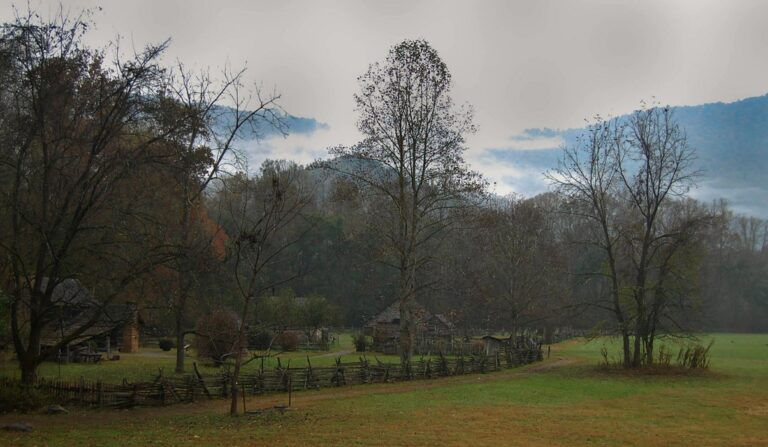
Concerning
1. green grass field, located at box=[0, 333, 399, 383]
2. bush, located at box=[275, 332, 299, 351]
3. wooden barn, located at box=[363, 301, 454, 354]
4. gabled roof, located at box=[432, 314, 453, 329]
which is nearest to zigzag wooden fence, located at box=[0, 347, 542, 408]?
green grass field, located at box=[0, 333, 399, 383]

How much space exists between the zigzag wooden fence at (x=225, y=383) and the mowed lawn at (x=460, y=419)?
0.63 metres

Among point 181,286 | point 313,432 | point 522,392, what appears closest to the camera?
point 313,432

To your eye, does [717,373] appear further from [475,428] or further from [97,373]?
[97,373]

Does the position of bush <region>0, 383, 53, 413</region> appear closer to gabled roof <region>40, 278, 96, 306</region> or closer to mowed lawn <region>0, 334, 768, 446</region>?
mowed lawn <region>0, 334, 768, 446</region>

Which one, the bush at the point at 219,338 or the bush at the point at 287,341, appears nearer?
the bush at the point at 219,338

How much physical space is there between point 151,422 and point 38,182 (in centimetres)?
839

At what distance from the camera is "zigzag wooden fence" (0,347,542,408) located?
18.6 meters

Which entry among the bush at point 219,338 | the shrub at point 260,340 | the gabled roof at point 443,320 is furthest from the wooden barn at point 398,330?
the bush at point 219,338

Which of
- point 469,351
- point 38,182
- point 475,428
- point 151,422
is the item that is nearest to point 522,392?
point 475,428

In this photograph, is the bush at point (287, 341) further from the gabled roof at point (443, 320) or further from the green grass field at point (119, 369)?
the gabled roof at point (443, 320)

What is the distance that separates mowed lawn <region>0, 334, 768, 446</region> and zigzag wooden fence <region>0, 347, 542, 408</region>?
63 centimetres

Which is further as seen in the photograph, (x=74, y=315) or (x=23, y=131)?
(x=74, y=315)

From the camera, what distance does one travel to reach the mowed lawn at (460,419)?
1320 centimetres

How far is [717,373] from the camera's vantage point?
29.9 m
